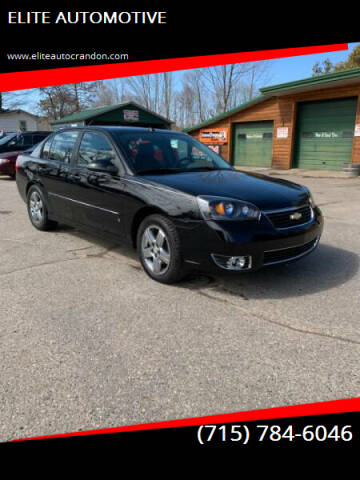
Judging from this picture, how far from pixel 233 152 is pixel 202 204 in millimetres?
18920

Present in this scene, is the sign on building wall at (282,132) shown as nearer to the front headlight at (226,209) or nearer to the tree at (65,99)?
the front headlight at (226,209)

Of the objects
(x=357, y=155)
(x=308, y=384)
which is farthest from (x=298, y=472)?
(x=357, y=155)

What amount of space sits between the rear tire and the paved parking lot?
4.37ft

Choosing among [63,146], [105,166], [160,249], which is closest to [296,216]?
[160,249]

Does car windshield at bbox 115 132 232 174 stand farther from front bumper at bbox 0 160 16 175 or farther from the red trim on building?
front bumper at bbox 0 160 16 175

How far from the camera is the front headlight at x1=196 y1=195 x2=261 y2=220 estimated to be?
11.4 feet

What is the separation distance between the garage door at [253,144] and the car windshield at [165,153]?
15.4 m

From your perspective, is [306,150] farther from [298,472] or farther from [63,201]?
[298,472]

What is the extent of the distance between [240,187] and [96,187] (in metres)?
1.74

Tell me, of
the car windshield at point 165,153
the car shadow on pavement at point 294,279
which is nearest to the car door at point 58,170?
the car windshield at point 165,153

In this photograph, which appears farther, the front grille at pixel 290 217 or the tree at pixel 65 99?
the tree at pixel 65 99

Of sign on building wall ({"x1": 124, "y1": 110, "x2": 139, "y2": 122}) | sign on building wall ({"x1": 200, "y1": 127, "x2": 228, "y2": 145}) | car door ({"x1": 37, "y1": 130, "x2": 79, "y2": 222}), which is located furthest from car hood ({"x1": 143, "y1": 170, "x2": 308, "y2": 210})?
sign on building wall ({"x1": 124, "y1": 110, "x2": 139, "y2": 122})

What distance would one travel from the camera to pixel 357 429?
6.82 feet

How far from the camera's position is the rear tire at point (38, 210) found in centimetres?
598
